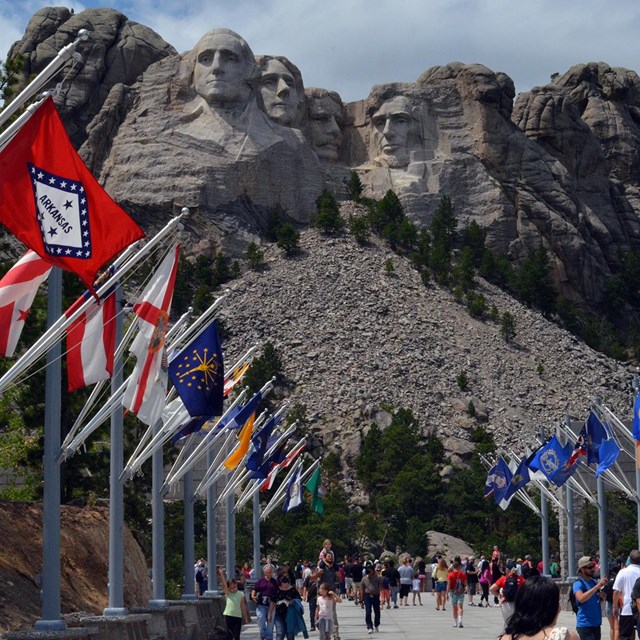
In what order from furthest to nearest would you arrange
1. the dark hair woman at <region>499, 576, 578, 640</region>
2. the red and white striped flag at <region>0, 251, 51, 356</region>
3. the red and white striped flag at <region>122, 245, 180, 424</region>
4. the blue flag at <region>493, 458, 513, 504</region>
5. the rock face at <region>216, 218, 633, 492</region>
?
the rock face at <region>216, 218, 633, 492</region> < the blue flag at <region>493, 458, 513, 504</region> < the red and white striped flag at <region>122, 245, 180, 424</region> < the red and white striped flag at <region>0, 251, 51, 356</region> < the dark hair woman at <region>499, 576, 578, 640</region>

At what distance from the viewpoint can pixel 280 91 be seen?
4427 inches

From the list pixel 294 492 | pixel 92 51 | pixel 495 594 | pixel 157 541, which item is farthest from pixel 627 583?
pixel 92 51

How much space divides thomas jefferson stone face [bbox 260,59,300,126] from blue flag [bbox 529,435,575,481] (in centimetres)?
7983

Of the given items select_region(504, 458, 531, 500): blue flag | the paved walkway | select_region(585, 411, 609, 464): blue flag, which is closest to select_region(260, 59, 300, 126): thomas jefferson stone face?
select_region(504, 458, 531, 500): blue flag

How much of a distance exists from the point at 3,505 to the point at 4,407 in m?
12.9

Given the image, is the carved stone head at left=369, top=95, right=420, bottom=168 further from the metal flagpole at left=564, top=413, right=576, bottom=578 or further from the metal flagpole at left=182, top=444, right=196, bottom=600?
the metal flagpole at left=182, top=444, right=196, bottom=600

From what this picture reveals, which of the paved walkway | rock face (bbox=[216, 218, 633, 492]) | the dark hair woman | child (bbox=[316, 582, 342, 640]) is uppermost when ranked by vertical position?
rock face (bbox=[216, 218, 633, 492])

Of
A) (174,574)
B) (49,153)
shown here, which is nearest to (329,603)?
(49,153)

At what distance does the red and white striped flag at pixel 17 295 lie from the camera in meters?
14.5

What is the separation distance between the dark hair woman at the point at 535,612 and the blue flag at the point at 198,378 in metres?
11.9

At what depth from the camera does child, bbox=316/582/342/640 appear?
24.3m

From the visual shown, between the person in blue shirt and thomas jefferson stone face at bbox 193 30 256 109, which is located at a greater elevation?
thomas jefferson stone face at bbox 193 30 256 109

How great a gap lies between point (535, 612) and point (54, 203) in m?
6.61

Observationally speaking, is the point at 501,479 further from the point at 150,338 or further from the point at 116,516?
the point at 150,338
